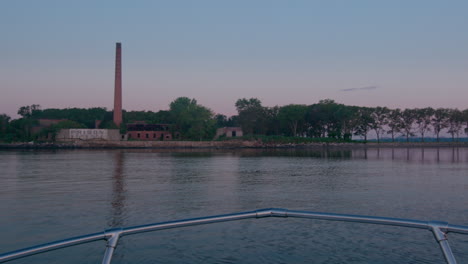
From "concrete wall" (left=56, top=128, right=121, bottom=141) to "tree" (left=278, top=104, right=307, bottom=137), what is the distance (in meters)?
45.1

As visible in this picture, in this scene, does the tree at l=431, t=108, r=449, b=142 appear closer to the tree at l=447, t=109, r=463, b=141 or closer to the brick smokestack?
the tree at l=447, t=109, r=463, b=141

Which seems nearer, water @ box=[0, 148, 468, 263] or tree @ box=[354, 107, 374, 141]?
water @ box=[0, 148, 468, 263]

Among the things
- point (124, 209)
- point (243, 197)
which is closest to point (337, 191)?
point (243, 197)

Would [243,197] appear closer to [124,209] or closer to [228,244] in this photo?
[124,209]

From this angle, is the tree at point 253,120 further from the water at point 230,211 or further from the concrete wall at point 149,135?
the water at point 230,211

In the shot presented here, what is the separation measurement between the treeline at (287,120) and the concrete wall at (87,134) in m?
2.23

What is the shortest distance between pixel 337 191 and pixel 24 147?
326 ft

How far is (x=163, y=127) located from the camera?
120 m

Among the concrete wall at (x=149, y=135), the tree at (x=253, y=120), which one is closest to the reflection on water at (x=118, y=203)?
the concrete wall at (x=149, y=135)

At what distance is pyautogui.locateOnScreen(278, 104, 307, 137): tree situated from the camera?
4688 inches

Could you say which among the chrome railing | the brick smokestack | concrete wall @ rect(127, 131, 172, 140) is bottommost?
the chrome railing

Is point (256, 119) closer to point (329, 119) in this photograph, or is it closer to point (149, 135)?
point (329, 119)

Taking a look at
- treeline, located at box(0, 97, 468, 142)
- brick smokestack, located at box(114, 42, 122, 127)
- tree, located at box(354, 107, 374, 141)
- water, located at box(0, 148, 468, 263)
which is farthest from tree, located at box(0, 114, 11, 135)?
water, located at box(0, 148, 468, 263)

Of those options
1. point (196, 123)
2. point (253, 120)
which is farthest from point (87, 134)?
point (253, 120)
